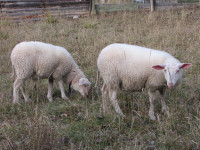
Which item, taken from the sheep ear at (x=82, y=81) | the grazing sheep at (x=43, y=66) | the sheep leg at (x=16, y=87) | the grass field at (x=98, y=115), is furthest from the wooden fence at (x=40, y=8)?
the sheep leg at (x=16, y=87)

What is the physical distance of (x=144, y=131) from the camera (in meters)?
3.75

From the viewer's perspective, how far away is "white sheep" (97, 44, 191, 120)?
441 cm

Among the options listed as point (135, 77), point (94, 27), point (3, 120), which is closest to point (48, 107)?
point (3, 120)

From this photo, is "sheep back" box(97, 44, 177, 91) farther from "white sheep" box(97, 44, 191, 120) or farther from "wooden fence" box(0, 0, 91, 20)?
"wooden fence" box(0, 0, 91, 20)

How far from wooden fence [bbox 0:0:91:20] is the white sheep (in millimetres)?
8614

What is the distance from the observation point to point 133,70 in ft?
14.6

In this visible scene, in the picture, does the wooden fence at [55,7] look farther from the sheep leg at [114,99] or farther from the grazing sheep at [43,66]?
the sheep leg at [114,99]

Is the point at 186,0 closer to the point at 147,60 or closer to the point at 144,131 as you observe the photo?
the point at 147,60

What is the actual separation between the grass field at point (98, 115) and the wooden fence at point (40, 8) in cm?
440

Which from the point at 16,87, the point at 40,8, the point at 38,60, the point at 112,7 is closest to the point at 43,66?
the point at 38,60

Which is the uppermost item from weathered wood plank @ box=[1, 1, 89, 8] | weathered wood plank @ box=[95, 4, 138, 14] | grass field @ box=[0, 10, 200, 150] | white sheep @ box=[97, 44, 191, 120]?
weathered wood plank @ box=[1, 1, 89, 8]

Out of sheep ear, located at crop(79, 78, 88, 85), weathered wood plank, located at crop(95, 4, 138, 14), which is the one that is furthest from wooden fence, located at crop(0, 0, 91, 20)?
sheep ear, located at crop(79, 78, 88, 85)

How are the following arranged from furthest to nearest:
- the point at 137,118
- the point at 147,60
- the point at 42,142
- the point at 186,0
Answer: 1. the point at 186,0
2. the point at 147,60
3. the point at 137,118
4. the point at 42,142

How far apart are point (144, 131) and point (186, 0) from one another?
14.3 m
